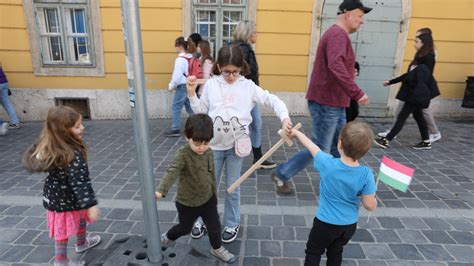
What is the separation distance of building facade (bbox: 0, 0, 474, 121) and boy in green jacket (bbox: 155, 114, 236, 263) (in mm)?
4842

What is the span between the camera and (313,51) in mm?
6812

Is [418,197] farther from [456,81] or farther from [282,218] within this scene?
[456,81]

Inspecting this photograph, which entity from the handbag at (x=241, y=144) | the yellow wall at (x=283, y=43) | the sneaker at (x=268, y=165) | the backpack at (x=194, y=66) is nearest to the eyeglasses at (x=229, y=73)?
the handbag at (x=241, y=144)

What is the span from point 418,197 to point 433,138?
2.50 m

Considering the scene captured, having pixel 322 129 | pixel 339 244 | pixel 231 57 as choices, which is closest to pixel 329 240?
pixel 339 244

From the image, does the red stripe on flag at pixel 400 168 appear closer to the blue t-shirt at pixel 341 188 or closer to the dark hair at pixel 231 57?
the blue t-shirt at pixel 341 188

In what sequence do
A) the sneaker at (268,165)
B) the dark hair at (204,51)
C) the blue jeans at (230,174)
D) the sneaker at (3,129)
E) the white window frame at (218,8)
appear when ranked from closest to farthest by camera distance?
1. the blue jeans at (230,174)
2. the sneaker at (268,165)
3. the dark hair at (204,51)
4. the sneaker at (3,129)
5. the white window frame at (218,8)

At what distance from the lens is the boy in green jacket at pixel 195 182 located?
2.11 metres

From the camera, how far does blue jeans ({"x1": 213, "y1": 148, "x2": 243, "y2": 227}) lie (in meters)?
2.61

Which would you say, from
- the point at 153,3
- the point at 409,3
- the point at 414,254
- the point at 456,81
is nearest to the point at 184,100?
the point at 153,3

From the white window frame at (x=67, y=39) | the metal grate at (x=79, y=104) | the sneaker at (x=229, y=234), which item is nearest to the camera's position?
the sneaker at (x=229, y=234)

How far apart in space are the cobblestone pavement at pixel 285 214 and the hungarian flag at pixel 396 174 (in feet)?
2.49

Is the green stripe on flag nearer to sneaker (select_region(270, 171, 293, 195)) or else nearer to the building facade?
sneaker (select_region(270, 171, 293, 195))

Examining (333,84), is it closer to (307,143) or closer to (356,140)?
(307,143)
